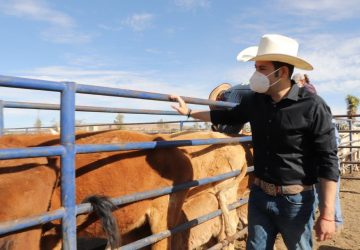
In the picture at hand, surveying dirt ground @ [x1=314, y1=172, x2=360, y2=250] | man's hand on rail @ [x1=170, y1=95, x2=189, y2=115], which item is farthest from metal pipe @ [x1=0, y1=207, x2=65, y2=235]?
dirt ground @ [x1=314, y1=172, x2=360, y2=250]

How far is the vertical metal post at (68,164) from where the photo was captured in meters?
2.14

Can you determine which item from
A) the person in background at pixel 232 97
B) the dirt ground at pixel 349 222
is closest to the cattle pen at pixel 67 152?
the person in background at pixel 232 97

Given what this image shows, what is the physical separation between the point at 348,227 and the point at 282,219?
4.35 m

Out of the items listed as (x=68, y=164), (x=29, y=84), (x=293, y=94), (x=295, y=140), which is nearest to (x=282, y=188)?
(x=295, y=140)

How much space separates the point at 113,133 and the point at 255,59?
1220mm

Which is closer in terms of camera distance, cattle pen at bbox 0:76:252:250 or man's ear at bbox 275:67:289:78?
cattle pen at bbox 0:76:252:250

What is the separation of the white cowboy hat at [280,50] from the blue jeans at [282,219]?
2.97 feet

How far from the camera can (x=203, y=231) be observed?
4.10 m

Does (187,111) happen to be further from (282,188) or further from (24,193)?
(24,193)

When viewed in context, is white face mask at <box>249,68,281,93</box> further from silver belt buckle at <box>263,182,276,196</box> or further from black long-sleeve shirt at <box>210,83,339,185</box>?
silver belt buckle at <box>263,182,276,196</box>

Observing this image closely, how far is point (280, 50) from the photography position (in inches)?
105

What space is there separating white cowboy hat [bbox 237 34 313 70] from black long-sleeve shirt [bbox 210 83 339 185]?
0.59ft

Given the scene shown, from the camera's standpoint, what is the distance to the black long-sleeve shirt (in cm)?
254

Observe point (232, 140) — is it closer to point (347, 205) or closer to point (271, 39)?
point (271, 39)
